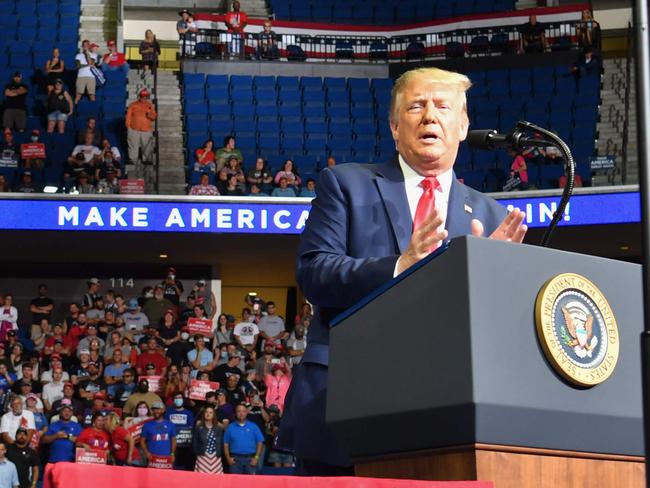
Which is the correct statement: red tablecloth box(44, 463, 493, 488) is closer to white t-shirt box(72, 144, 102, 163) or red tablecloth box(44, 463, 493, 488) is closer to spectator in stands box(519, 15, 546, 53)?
white t-shirt box(72, 144, 102, 163)

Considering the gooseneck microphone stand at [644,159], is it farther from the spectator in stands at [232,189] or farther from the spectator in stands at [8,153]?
the spectator in stands at [8,153]

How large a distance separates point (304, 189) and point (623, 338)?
1394cm

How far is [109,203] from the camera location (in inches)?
619

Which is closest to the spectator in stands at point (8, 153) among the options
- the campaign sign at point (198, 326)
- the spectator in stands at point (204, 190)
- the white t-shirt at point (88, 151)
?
the white t-shirt at point (88, 151)

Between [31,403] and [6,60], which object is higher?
[6,60]

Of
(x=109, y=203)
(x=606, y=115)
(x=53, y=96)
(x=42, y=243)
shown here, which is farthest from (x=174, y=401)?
(x=606, y=115)

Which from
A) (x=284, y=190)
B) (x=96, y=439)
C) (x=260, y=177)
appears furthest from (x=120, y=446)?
(x=260, y=177)

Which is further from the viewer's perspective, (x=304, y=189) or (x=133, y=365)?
(x=304, y=189)

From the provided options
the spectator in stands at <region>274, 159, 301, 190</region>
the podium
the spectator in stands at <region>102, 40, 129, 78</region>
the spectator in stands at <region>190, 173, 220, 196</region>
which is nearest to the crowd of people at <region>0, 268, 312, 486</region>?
the spectator in stands at <region>190, 173, 220, 196</region>

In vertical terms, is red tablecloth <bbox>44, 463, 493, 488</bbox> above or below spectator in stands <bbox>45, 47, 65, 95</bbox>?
below

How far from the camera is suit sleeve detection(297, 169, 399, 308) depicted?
8.74ft

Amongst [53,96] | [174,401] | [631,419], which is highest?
[53,96]

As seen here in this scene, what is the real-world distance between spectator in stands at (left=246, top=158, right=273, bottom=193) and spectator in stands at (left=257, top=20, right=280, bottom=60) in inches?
178

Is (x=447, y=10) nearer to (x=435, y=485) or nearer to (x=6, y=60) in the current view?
(x=6, y=60)
